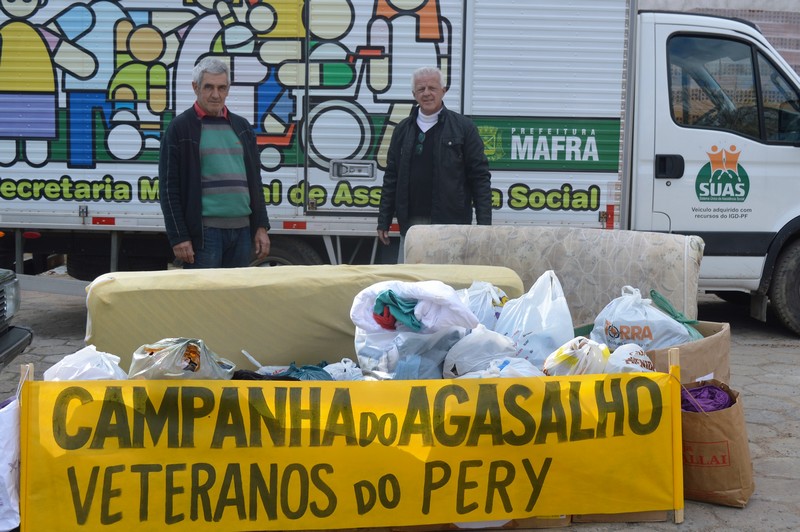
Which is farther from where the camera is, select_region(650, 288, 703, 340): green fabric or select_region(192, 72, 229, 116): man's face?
select_region(192, 72, 229, 116): man's face

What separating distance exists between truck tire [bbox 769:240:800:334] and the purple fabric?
151 inches

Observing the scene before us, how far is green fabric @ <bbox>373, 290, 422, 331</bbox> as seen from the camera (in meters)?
3.93

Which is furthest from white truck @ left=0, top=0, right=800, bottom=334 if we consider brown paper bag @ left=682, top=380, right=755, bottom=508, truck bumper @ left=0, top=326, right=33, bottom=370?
brown paper bag @ left=682, top=380, right=755, bottom=508

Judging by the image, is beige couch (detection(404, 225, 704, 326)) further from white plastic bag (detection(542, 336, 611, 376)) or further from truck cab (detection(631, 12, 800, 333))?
truck cab (detection(631, 12, 800, 333))

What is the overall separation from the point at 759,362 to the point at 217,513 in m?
4.64

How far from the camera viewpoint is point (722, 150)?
7238 millimetres

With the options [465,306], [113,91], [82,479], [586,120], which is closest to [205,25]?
[113,91]

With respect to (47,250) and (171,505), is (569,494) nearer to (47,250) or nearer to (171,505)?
(171,505)

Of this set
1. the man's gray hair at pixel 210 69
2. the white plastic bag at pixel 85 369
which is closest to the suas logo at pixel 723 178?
the man's gray hair at pixel 210 69

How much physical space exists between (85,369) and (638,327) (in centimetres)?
247

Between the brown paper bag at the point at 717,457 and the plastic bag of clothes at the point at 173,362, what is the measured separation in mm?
1922

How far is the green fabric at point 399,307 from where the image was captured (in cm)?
393

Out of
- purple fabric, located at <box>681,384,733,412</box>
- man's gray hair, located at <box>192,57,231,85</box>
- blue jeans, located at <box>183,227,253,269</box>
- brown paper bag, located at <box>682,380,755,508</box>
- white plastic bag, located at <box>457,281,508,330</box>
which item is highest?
man's gray hair, located at <box>192,57,231,85</box>

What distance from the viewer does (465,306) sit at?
3996 mm
